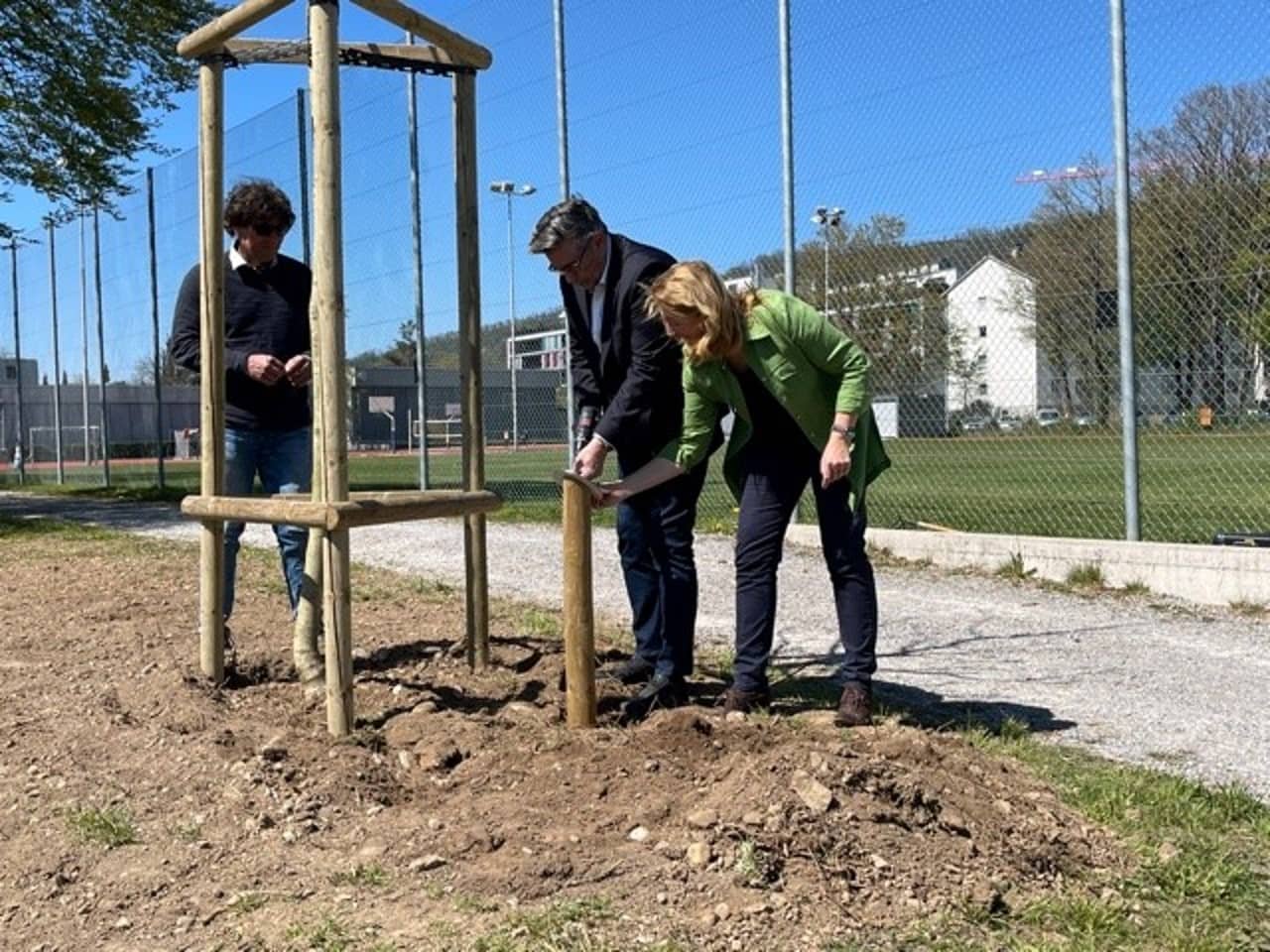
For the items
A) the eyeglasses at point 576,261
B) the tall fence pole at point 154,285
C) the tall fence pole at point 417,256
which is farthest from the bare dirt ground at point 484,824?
the tall fence pole at point 154,285

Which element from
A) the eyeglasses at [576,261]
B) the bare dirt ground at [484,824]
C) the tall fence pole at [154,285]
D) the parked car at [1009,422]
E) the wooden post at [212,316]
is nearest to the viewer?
the bare dirt ground at [484,824]

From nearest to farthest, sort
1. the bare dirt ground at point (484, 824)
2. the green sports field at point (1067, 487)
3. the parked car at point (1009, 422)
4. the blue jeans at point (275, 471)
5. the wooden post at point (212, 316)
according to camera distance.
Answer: the bare dirt ground at point (484, 824)
the wooden post at point (212, 316)
the blue jeans at point (275, 471)
the green sports field at point (1067, 487)
the parked car at point (1009, 422)

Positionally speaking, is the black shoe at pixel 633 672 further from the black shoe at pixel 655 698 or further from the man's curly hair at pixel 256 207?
the man's curly hair at pixel 256 207

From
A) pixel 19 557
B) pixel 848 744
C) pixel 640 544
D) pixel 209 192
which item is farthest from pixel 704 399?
pixel 19 557

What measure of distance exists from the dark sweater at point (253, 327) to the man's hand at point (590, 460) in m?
1.28

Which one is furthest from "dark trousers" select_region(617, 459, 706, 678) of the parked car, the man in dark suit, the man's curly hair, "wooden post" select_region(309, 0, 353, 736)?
the parked car

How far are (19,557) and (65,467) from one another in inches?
656

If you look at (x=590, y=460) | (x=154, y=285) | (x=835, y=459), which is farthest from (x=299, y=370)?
(x=154, y=285)

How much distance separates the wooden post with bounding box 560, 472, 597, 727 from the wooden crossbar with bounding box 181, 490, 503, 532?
18.3 inches

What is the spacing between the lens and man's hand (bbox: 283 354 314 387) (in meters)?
4.60

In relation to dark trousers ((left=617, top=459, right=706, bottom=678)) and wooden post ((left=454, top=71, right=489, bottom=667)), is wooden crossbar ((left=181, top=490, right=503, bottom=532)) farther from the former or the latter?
dark trousers ((left=617, top=459, right=706, bottom=678))

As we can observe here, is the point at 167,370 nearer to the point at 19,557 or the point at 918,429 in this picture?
the point at 19,557

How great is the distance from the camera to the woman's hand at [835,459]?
3877 millimetres

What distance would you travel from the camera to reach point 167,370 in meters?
20.7
